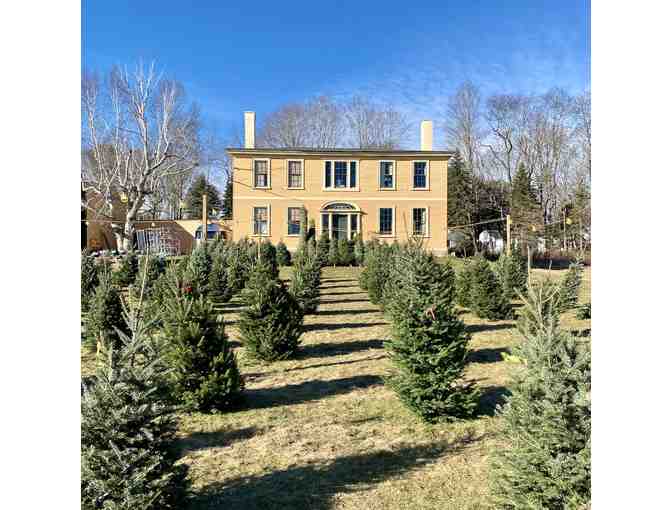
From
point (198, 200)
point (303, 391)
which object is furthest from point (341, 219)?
point (303, 391)

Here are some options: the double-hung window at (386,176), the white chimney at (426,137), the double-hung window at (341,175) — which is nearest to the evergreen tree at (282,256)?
the double-hung window at (341,175)

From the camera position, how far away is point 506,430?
2.56 meters

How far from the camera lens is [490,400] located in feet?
16.3

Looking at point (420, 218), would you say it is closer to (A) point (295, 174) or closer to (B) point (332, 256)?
(B) point (332, 256)

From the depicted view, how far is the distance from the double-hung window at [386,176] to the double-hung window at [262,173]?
6.60 m

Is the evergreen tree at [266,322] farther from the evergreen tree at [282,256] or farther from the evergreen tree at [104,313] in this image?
the evergreen tree at [282,256]

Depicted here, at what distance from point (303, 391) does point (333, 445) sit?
158 cm

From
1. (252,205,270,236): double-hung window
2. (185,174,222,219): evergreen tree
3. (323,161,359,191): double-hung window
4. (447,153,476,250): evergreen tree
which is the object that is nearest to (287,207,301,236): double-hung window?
(252,205,270,236): double-hung window

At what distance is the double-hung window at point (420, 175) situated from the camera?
2647cm

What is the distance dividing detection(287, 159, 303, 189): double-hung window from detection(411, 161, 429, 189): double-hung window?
21.8 feet

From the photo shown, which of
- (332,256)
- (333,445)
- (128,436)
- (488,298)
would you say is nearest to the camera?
(128,436)
